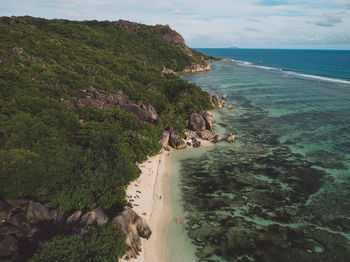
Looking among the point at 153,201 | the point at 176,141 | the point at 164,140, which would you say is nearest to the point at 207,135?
the point at 176,141

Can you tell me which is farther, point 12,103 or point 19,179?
point 12,103

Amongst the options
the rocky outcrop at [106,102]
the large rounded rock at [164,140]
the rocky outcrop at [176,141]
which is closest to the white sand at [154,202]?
the large rounded rock at [164,140]

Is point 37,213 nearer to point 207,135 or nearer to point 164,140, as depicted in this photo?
point 164,140

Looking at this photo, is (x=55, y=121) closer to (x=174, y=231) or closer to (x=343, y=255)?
(x=174, y=231)

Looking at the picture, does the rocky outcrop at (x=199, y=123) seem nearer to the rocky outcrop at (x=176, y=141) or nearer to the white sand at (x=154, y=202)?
the rocky outcrop at (x=176, y=141)

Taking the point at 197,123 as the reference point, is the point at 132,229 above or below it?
below

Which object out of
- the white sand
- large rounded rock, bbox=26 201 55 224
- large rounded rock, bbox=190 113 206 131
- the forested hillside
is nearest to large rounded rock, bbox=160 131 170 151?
the forested hillside

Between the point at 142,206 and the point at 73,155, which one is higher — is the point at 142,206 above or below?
below

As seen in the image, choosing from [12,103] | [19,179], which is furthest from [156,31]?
[19,179]
